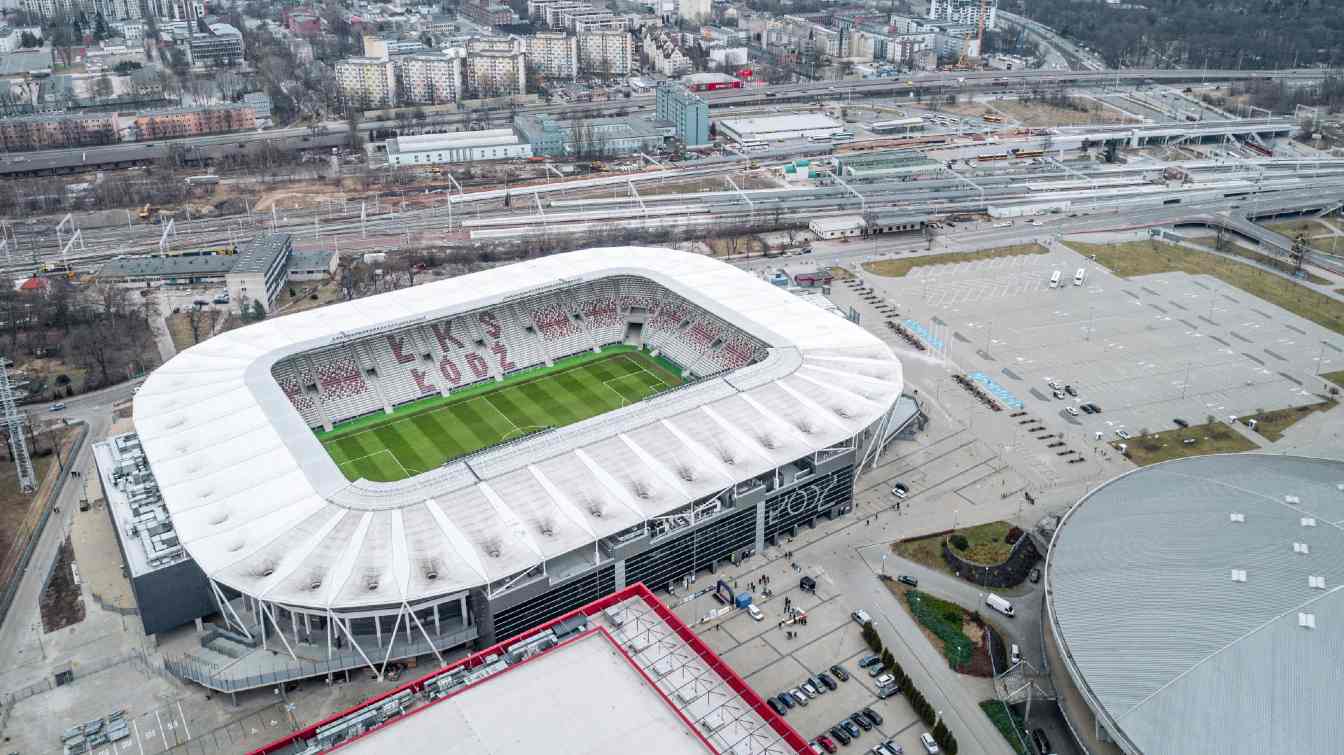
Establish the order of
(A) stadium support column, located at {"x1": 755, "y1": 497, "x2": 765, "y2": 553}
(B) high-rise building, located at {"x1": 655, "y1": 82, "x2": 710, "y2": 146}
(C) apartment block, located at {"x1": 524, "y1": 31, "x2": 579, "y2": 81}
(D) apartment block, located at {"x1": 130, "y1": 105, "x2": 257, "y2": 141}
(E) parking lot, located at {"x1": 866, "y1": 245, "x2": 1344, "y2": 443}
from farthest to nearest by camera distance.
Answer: (C) apartment block, located at {"x1": 524, "y1": 31, "x2": 579, "y2": 81}
(D) apartment block, located at {"x1": 130, "y1": 105, "x2": 257, "y2": 141}
(B) high-rise building, located at {"x1": 655, "y1": 82, "x2": 710, "y2": 146}
(E) parking lot, located at {"x1": 866, "y1": 245, "x2": 1344, "y2": 443}
(A) stadium support column, located at {"x1": 755, "y1": 497, "x2": 765, "y2": 553}

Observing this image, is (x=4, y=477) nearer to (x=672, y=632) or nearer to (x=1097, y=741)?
(x=672, y=632)

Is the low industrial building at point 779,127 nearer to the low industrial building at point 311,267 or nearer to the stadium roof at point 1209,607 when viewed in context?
the low industrial building at point 311,267

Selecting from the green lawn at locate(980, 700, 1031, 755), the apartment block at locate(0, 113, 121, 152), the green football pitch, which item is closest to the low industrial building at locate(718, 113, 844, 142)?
the green football pitch

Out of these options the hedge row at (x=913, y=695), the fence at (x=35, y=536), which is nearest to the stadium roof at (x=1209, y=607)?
the hedge row at (x=913, y=695)

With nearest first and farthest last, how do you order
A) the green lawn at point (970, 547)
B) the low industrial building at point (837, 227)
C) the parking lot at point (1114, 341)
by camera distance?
the green lawn at point (970, 547), the parking lot at point (1114, 341), the low industrial building at point (837, 227)

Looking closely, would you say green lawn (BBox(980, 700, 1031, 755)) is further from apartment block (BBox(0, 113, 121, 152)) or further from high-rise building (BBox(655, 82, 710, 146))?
apartment block (BBox(0, 113, 121, 152))

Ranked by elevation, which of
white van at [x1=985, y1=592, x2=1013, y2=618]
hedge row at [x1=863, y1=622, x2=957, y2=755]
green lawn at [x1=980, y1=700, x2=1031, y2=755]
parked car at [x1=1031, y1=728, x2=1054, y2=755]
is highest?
white van at [x1=985, y1=592, x2=1013, y2=618]

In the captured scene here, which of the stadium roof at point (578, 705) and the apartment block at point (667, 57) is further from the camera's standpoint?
the apartment block at point (667, 57)
